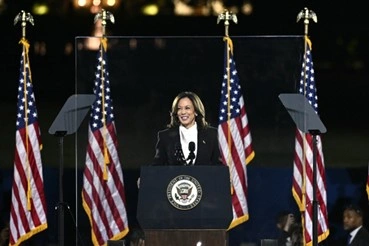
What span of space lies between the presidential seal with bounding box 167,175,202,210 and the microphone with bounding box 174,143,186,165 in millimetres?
456

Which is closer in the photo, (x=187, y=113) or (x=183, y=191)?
(x=183, y=191)

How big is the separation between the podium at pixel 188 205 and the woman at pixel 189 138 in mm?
452

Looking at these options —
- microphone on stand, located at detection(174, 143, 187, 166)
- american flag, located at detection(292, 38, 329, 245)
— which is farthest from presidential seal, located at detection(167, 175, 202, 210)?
american flag, located at detection(292, 38, 329, 245)

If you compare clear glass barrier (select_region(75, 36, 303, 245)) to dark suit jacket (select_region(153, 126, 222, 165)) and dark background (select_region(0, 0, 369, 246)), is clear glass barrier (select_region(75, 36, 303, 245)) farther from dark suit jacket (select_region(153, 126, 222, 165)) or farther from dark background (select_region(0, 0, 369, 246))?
dark suit jacket (select_region(153, 126, 222, 165))

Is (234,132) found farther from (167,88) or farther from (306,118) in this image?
(306,118)

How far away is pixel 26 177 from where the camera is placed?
2031 cm

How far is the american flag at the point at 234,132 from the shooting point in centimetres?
1848

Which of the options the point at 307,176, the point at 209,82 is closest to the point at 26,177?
the point at 209,82

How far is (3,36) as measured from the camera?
24.8 m

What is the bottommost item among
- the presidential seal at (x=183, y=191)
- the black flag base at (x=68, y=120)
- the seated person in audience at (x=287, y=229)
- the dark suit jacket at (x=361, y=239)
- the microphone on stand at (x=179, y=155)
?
the dark suit jacket at (x=361, y=239)

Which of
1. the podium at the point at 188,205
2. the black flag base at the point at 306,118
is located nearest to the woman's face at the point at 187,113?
the podium at the point at 188,205

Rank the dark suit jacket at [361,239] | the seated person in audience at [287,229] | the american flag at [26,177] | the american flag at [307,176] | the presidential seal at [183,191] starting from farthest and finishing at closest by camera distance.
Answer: the american flag at [26,177] < the dark suit jacket at [361,239] < the american flag at [307,176] < the seated person in audience at [287,229] < the presidential seal at [183,191]

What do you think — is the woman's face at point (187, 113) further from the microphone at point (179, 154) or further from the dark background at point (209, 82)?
the dark background at point (209, 82)

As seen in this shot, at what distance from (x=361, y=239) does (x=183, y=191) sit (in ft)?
10.3
